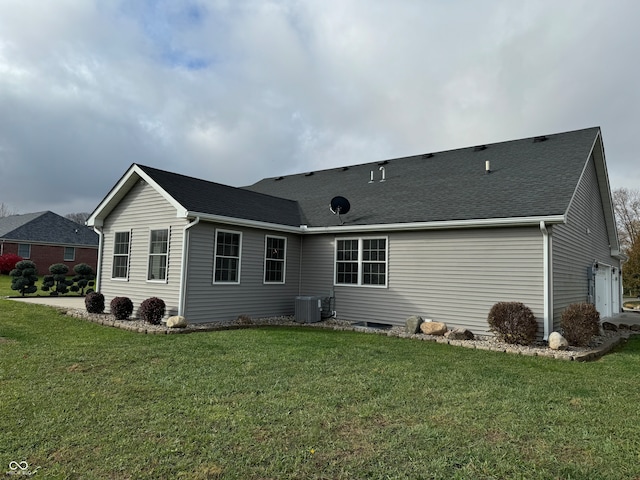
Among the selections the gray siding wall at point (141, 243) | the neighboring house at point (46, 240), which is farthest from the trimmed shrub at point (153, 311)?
the neighboring house at point (46, 240)

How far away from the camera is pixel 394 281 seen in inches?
430

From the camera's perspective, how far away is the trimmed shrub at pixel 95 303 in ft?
36.9

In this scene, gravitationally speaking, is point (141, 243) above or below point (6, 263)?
above

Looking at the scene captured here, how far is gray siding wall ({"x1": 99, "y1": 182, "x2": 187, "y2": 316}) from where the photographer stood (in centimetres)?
1012

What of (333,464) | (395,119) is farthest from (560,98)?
(333,464)

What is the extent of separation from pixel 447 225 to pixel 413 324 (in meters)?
2.64

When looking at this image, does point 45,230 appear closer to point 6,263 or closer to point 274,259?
→ point 6,263

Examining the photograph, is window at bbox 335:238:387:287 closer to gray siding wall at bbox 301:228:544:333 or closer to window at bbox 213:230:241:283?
gray siding wall at bbox 301:228:544:333

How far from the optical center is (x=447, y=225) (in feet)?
32.4

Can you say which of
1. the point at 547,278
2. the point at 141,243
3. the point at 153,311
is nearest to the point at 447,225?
the point at 547,278

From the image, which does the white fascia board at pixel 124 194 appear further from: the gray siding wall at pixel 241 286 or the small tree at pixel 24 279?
the small tree at pixel 24 279

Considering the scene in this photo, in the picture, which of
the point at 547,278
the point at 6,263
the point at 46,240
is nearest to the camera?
the point at 547,278

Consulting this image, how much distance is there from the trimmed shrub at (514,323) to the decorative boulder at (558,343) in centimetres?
42

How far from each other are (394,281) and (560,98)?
31.1 feet
